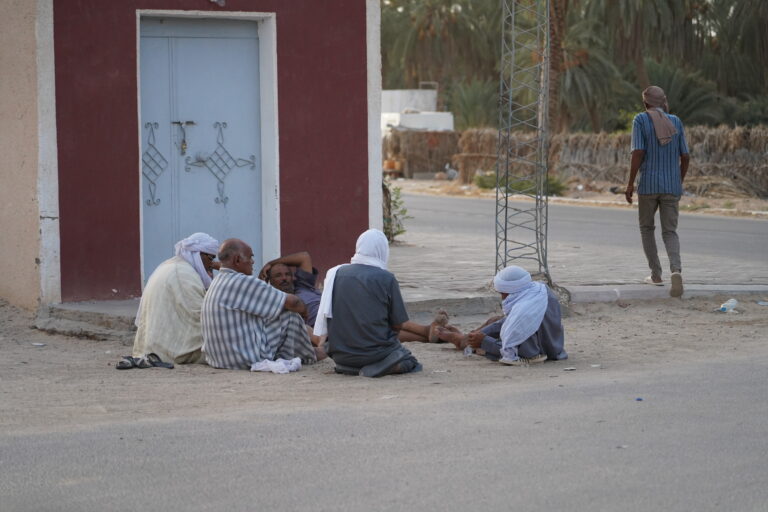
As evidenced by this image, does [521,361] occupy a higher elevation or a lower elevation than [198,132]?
lower

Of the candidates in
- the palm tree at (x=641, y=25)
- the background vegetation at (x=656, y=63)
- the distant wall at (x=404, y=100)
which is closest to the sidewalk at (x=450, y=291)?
the background vegetation at (x=656, y=63)

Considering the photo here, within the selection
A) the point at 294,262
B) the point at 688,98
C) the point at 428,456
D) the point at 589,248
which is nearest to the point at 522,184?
the point at 589,248

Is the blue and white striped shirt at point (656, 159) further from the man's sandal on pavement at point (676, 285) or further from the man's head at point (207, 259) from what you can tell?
the man's head at point (207, 259)

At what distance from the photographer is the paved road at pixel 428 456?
16.0ft

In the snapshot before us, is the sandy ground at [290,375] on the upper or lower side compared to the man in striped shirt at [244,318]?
lower

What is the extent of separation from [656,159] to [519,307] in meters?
3.65

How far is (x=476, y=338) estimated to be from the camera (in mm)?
8633

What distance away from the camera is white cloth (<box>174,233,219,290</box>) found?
8.83 m

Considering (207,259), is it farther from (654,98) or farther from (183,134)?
(654,98)

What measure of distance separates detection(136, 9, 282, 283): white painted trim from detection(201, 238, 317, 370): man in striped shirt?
2.91m

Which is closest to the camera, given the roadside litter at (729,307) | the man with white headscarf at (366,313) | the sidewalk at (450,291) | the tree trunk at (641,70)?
the man with white headscarf at (366,313)

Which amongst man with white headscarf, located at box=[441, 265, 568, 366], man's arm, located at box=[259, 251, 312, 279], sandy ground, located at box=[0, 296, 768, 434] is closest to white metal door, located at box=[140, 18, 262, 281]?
sandy ground, located at box=[0, 296, 768, 434]

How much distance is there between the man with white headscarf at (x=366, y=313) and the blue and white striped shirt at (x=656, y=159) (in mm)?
4090

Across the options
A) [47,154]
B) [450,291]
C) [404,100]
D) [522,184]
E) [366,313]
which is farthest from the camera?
[404,100]
